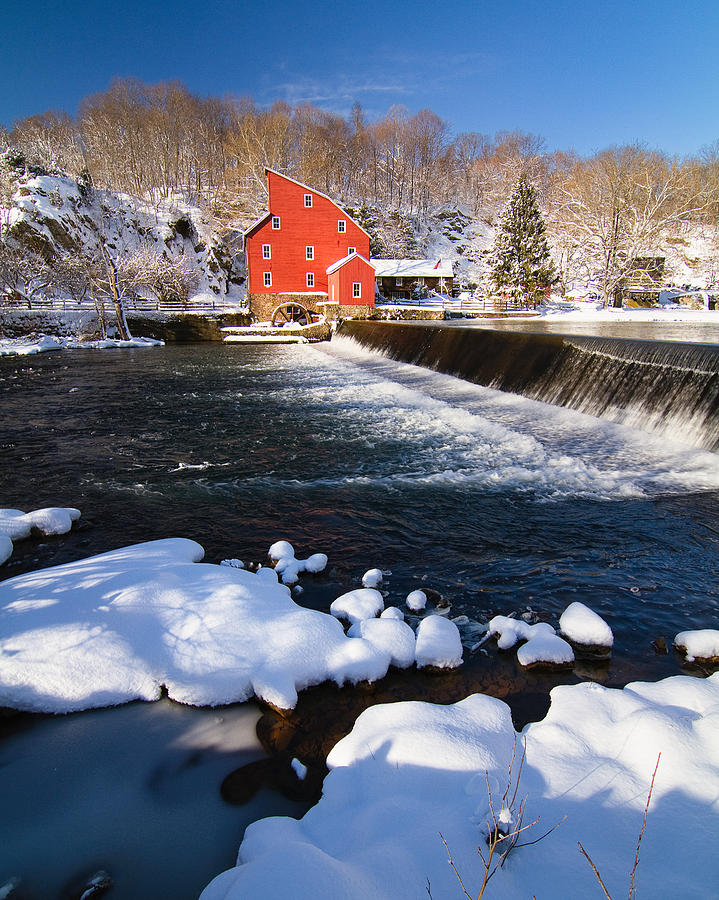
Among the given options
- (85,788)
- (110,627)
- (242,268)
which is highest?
(242,268)

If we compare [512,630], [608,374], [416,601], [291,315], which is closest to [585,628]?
[512,630]

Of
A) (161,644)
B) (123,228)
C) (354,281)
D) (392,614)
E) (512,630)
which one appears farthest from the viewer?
(123,228)

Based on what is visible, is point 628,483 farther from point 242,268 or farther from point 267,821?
point 242,268

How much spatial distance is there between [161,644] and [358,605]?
4.67ft

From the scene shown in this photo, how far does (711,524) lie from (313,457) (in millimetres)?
5539

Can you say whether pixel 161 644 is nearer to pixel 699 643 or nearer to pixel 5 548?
pixel 5 548

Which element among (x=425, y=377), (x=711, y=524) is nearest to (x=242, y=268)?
(x=425, y=377)

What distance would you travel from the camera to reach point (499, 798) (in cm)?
212

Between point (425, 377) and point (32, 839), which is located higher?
point (425, 377)

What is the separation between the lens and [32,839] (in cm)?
212

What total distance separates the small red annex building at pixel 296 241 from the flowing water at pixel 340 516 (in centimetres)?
2992

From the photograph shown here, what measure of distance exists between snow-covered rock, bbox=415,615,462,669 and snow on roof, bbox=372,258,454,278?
45.4 m

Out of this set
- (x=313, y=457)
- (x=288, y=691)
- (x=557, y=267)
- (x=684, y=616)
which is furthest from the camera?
(x=557, y=267)

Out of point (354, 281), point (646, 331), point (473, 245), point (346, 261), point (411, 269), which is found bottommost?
point (646, 331)
